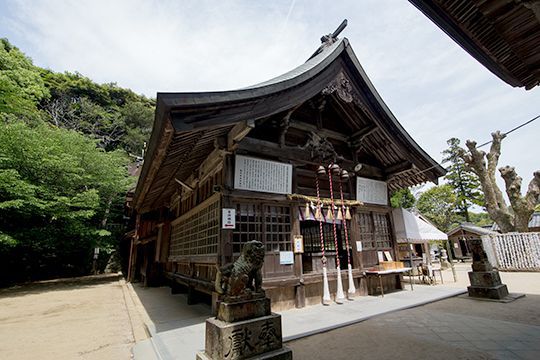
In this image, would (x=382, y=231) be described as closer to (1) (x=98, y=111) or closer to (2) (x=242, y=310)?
(2) (x=242, y=310)

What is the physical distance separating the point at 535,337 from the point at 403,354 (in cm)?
228

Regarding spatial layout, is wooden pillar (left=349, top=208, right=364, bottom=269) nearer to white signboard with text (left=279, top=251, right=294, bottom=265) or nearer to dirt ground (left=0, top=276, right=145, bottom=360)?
white signboard with text (left=279, top=251, right=294, bottom=265)

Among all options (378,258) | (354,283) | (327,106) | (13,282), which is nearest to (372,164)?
(327,106)

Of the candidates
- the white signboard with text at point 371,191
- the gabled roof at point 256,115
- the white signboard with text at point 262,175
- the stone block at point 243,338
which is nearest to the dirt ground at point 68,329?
the stone block at point 243,338

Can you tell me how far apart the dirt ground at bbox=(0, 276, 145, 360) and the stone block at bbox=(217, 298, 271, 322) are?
2371 millimetres

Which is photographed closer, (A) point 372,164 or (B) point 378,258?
(B) point 378,258

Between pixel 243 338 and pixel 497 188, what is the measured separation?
65.1 ft

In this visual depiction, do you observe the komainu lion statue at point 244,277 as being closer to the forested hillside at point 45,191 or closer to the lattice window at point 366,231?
the lattice window at point 366,231

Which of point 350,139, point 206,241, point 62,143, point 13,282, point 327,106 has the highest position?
point 62,143

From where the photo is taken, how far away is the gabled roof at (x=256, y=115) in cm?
414

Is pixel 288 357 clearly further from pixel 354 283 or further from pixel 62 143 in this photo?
pixel 62 143

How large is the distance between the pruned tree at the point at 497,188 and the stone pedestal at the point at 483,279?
37.3 ft

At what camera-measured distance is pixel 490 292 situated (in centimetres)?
638

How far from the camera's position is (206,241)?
6945mm
